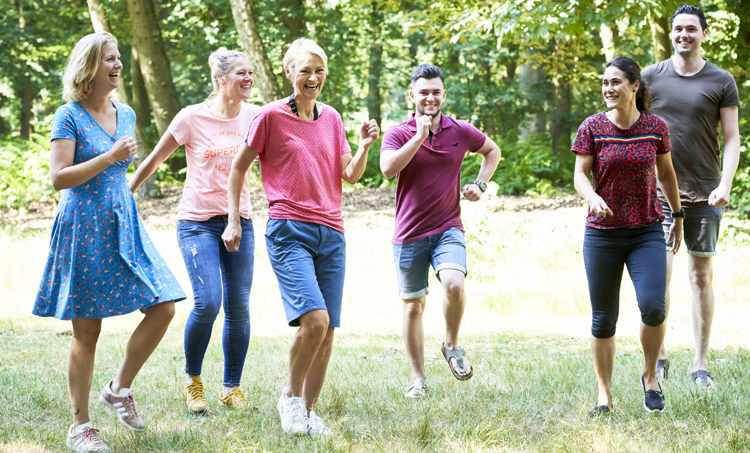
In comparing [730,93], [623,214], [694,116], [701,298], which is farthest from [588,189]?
[701,298]

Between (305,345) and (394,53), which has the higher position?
(394,53)

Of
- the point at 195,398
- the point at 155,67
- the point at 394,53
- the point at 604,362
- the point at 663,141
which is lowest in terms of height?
the point at 195,398

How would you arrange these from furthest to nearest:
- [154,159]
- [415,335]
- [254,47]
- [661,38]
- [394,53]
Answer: [394,53]
[254,47]
[661,38]
[415,335]
[154,159]

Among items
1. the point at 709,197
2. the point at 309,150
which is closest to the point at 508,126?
the point at 709,197

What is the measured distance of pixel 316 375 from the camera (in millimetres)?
4098

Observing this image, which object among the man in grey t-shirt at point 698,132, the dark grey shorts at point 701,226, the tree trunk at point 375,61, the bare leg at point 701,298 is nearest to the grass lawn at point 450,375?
the bare leg at point 701,298

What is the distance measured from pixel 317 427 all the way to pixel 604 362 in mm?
1689

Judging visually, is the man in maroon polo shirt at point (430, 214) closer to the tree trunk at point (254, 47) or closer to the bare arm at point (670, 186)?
the bare arm at point (670, 186)

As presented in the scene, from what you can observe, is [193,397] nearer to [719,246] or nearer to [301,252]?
[301,252]

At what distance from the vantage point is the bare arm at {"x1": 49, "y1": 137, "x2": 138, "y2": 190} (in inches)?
136

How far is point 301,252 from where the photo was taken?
3.88 metres

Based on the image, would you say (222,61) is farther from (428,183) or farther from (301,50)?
(428,183)

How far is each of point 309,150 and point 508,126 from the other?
16449 mm

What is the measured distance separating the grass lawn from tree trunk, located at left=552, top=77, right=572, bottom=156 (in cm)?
746
